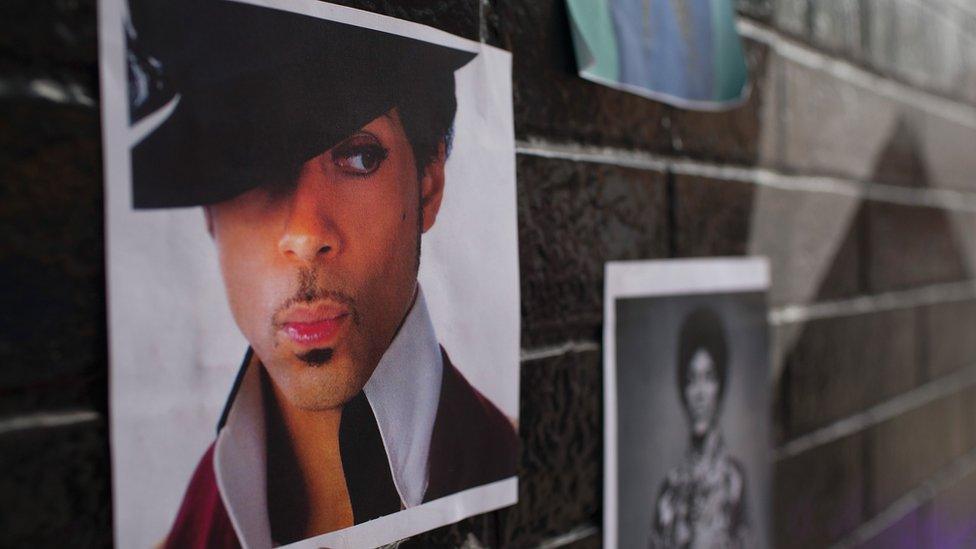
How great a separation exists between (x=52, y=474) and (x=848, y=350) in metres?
1.15

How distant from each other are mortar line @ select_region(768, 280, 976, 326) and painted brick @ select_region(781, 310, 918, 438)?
12 mm

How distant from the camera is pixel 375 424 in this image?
586mm

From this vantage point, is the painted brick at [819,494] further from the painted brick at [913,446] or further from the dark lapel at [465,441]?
the dark lapel at [465,441]

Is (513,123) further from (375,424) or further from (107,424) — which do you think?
(107,424)

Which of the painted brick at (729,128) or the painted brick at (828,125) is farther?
the painted brick at (828,125)

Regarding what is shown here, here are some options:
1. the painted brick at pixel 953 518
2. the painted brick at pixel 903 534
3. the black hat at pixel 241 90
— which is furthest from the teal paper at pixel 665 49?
the painted brick at pixel 953 518

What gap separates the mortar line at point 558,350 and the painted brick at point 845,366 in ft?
1.45

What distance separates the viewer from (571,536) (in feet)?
2.59

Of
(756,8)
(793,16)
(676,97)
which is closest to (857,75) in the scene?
(793,16)

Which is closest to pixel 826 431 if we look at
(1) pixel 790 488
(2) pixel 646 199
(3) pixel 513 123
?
(1) pixel 790 488

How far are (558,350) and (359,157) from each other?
0.29m

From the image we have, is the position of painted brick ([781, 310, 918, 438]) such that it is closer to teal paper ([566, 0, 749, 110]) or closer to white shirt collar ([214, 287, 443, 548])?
teal paper ([566, 0, 749, 110])

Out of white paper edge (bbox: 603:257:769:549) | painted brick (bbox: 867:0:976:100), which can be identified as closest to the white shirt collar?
white paper edge (bbox: 603:257:769:549)

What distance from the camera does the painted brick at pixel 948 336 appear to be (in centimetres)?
157
